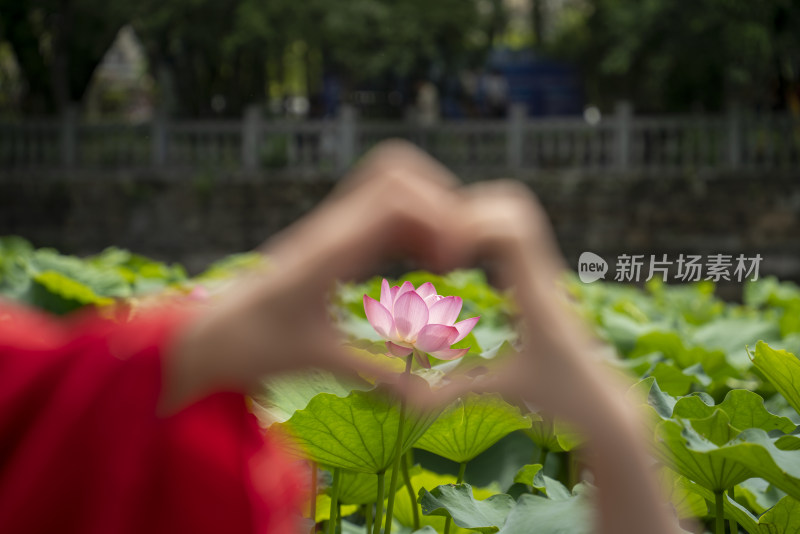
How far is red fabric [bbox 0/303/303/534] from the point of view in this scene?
0.46 metres

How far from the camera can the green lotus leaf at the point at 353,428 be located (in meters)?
0.69

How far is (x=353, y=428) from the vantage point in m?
0.70

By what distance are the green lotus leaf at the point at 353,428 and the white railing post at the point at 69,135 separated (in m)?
10.1

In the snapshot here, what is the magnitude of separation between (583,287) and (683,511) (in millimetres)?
1662

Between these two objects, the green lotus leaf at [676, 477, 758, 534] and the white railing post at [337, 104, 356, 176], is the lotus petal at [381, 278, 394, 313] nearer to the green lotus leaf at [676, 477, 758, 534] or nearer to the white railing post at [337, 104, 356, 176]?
the green lotus leaf at [676, 477, 758, 534]

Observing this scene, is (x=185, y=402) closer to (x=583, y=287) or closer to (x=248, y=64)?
(x=583, y=287)

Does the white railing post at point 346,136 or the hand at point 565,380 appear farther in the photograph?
the white railing post at point 346,136

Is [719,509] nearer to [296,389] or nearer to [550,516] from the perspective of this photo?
[550,516]

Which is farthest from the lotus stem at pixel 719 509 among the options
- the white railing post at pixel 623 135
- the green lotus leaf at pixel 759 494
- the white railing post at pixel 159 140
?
the white railing post at pixel 159 140

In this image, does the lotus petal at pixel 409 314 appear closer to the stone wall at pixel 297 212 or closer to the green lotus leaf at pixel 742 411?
the green lotus leaf at pixel 742 411

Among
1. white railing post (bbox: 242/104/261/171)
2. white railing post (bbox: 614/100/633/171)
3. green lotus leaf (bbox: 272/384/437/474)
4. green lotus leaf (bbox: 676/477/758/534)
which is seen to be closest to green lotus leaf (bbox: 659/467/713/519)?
green lotus leaf (bbox: 676/477/758/534)

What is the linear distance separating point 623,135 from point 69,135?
632 cm

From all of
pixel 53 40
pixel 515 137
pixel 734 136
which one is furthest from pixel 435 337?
pixel 53 40

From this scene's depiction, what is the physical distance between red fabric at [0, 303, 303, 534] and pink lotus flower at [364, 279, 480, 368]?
194 millimetres
